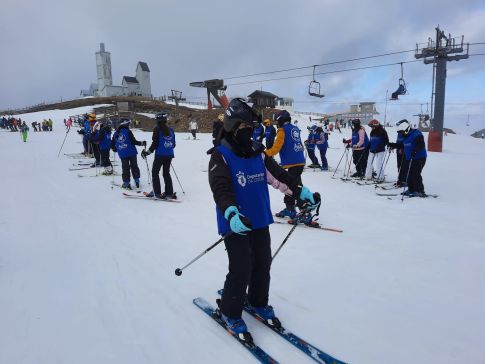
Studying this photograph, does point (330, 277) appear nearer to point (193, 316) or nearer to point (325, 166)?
point (193, 316)

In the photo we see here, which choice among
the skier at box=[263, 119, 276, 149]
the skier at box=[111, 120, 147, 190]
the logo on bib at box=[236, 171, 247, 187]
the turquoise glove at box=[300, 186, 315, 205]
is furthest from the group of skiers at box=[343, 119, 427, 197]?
the skier at box=[111, 120, 147, 190]

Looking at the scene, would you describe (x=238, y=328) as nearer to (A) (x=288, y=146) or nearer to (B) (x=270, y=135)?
(A) (x=288, y=146)

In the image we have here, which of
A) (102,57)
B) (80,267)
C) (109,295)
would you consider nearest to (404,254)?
(109,295)

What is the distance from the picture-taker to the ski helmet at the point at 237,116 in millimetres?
2750

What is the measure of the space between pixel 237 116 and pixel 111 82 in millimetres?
75815

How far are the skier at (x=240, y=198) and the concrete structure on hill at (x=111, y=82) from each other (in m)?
74.0


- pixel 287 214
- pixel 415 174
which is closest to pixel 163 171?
pixel 287 214

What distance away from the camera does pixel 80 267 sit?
4.38 meters

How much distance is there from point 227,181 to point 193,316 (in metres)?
1.51

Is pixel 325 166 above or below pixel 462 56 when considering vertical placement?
below

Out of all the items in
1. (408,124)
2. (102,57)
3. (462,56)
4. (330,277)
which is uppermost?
(102,57)

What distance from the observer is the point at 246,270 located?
281 centimetres

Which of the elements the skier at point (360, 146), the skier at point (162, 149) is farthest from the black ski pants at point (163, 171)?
the skier at point (360, 146)

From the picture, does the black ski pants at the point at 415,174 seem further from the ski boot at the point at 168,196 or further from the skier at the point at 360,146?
the ski boot at the point at 168,196
